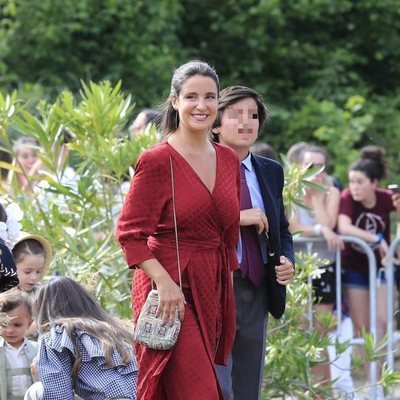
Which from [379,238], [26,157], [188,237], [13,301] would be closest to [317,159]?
[379,238]

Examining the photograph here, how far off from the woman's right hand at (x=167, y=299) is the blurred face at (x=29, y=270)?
1596 mm

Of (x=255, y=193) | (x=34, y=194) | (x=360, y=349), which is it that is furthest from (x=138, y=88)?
(x=255, y=193)

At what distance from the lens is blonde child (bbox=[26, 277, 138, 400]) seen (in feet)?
19.7

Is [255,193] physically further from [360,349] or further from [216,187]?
[360,349]

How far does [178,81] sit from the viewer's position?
578 centimetres

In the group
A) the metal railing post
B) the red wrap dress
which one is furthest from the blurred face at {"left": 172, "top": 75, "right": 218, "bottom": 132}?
the metal railing post

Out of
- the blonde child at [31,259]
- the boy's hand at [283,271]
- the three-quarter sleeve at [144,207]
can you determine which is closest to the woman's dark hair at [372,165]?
the blonde child at [31,259]

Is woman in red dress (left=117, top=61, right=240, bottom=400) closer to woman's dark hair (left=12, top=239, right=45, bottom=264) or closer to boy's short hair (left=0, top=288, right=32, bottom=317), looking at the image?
boy's short hair (left=0, top=288, right=32, bottom=317)

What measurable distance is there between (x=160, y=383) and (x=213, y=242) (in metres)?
0.64

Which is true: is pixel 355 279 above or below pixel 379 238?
below

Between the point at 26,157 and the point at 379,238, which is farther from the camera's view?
the point at 26,157

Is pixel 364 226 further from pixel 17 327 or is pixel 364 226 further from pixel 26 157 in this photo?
pixel 17 327

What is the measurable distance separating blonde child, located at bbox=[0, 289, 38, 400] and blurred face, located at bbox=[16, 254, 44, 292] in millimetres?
353

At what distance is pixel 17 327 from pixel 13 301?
0.42ft
